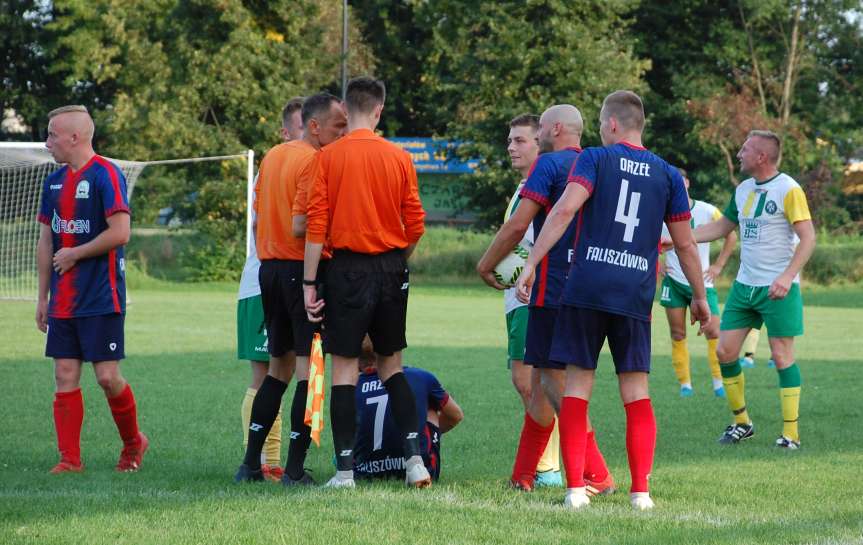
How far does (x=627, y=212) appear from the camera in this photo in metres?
5.90

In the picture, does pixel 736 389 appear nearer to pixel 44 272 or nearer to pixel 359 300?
pixel 359 300

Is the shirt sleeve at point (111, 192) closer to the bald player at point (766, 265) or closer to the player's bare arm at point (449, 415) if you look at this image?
the player's bare arm at point (449, 415)

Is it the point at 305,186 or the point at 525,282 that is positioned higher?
the point at 305,186

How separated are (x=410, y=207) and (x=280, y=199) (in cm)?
86

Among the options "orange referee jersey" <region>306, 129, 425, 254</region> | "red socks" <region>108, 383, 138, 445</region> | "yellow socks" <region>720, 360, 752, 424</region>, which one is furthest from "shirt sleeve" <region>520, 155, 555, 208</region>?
"yellow socks" <region>720, 360, 752, 424</region>

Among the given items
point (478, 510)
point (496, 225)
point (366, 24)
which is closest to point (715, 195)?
point (496, 225)

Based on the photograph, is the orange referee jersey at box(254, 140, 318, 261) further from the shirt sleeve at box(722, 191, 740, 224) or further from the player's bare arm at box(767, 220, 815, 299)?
the shirt sleeve at box(722, 191, 740, 224)

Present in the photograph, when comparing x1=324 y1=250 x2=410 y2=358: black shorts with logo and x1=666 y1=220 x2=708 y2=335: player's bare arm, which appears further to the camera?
x1=324 y1=250 x2=410 y2=358: black shorts with logo

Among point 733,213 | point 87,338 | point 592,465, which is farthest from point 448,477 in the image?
point 733,213

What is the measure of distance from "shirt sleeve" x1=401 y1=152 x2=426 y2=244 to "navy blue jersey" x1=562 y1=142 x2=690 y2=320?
933 millimetres

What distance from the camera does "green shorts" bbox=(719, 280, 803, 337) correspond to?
9.21 metres

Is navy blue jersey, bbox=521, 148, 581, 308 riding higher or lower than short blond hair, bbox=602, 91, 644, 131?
lower

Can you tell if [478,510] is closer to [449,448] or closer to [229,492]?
[229,492]

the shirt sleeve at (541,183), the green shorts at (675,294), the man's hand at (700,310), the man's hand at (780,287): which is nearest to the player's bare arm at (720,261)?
the green shorts at (675,294)
